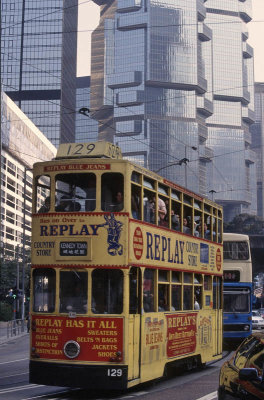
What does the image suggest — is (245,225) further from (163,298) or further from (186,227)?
(163,298)

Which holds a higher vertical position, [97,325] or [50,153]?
[50,153]

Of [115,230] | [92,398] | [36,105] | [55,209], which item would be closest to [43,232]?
[55,209]

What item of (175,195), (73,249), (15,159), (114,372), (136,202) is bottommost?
(114,372)

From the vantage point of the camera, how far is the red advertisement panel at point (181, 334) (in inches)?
571

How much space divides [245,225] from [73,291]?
510ft

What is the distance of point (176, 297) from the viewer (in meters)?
14.9

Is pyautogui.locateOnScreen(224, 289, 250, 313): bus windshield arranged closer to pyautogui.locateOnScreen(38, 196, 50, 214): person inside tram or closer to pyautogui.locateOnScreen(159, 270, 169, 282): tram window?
pyautogui.locateOnScreen(159, 270, 169, 282): tram window

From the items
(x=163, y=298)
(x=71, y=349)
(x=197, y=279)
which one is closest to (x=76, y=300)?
(x=71, y=349)

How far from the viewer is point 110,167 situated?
501 inches

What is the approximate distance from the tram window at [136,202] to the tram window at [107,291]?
49.4 inches

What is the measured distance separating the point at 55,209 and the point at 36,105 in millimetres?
165678

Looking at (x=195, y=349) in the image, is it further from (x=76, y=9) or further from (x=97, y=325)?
(x=76, y=9)

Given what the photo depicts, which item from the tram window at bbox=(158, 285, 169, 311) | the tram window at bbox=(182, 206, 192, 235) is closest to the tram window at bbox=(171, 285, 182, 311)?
the tram window at bbox=(158, 285, 169, 311)

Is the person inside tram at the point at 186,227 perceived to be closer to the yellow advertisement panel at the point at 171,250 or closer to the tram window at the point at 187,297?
the yellow advertisement panel at the point at 171,250
